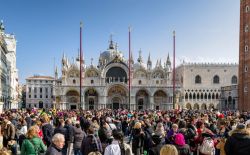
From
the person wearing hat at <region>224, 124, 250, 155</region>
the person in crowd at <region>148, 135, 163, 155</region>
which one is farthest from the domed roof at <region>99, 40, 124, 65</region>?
the person wearing hat at <region>224, 124, 250, 155</region>

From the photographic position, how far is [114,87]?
6356 centimetres

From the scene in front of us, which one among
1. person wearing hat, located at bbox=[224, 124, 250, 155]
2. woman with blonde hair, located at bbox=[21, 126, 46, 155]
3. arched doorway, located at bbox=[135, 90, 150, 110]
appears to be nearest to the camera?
person wearing hat, located at bbox=[224, 124, 250, 155]

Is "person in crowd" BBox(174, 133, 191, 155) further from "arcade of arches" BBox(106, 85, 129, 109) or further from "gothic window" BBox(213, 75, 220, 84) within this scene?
"gothic window" BBox(213, 75, 220, 84)

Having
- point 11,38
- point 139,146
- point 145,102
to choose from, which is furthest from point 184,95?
point 139,146

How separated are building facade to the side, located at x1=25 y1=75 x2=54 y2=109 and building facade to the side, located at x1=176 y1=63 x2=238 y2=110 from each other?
31.1 m

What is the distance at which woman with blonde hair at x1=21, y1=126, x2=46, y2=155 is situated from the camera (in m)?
6.86

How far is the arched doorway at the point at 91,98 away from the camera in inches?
2483

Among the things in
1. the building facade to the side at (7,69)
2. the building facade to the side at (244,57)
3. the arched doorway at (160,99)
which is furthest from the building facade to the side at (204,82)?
the building facade to the side at (7,69)

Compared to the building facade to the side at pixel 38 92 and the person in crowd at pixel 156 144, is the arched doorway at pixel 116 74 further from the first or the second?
the person in crowd at pixel 156 144

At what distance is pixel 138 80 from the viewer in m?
64.4

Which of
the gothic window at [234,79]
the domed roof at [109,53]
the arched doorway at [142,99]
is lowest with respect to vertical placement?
the arched doorway at [142,99]

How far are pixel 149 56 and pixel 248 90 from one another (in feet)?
104

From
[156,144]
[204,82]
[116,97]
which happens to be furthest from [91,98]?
[156,144]

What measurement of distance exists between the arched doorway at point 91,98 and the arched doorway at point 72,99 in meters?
1.76
